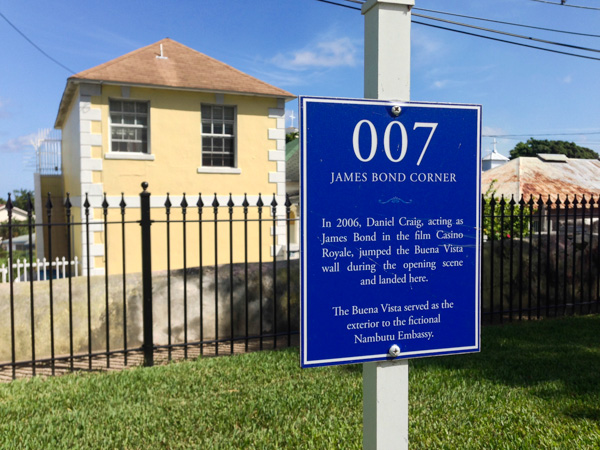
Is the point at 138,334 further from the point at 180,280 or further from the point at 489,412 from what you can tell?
the point at 489,412

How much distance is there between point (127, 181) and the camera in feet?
52.4

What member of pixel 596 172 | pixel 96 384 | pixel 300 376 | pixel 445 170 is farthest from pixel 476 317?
pixel 596 172

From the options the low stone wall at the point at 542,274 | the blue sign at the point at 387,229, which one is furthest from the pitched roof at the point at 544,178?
the blue sign at the point at 387,229

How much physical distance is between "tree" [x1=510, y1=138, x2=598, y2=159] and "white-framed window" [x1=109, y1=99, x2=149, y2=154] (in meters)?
55.8

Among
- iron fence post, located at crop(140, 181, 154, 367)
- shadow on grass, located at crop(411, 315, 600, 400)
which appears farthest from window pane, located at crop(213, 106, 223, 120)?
shadow on grass, located at crop(411, 315, 600, 400)

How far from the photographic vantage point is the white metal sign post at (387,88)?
2326mm

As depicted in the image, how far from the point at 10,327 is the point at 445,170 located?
6255 mm

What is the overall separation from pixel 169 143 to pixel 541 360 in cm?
1286

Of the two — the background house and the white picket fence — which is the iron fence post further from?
the background house

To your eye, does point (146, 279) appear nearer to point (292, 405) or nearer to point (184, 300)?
point (184, 300)

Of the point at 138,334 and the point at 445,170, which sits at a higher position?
the point at 445,170

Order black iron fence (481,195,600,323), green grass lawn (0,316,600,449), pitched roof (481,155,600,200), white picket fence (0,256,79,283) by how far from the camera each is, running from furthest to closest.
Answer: pitched roof (481,155,600,200) < black iron fence (481,195,600,323) < white picket fence (0,256,79,283) < green grass lawn (0,316,600,449)

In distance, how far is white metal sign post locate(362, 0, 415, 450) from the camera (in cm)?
233

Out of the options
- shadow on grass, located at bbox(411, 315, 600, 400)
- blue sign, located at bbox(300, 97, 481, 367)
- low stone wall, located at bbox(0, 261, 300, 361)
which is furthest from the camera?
low stone wall, located at bbox(0, 261, 300, 361)
